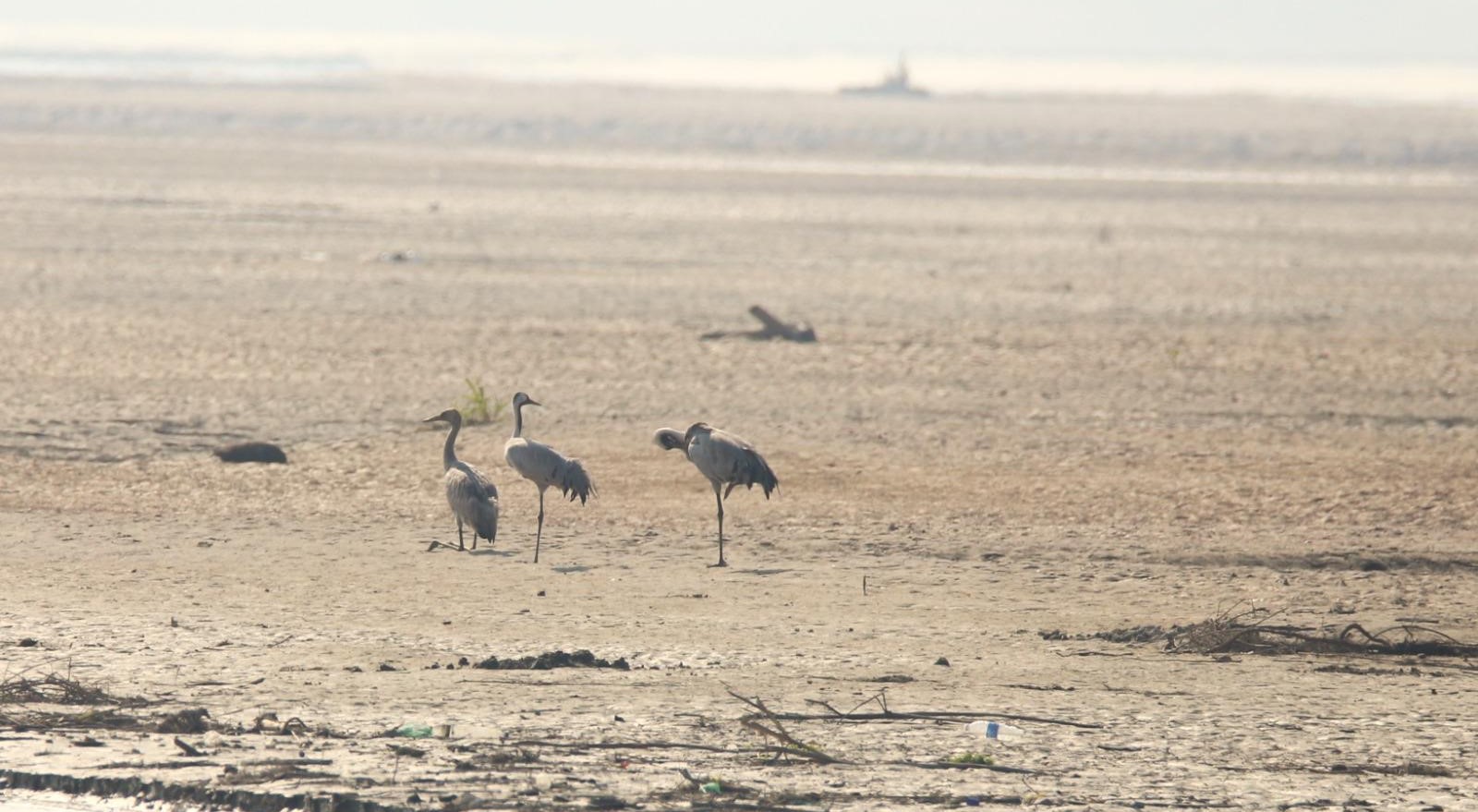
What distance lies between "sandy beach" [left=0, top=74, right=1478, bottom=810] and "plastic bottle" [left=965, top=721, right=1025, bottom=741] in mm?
81

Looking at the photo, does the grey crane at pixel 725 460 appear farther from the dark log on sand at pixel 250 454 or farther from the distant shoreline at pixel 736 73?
the distant shoreline at pixel 736 73

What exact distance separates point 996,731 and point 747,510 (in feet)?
18.1

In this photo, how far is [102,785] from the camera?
798cm

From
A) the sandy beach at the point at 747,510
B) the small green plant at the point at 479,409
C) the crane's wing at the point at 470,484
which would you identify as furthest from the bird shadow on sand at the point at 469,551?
the small green plant at the point at 479,409

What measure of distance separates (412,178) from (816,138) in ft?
77.6

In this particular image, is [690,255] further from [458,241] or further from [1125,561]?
[1125,561]

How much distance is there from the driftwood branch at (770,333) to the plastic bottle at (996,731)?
45.0 ft

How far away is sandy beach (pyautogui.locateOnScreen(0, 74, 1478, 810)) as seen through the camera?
8516mm

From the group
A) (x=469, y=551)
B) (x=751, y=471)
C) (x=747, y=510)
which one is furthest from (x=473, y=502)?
(x=747, y=510)

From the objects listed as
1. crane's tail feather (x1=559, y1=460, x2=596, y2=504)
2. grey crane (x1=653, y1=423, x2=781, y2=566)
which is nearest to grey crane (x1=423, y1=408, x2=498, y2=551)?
crane's tail feather (x1=559, y1=460, x2=596, y2=504)

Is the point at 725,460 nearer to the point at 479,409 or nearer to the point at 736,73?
the point at 479,409

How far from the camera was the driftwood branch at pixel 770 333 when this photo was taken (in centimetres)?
2245

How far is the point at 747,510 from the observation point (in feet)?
46.5

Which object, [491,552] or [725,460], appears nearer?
[491,552]
